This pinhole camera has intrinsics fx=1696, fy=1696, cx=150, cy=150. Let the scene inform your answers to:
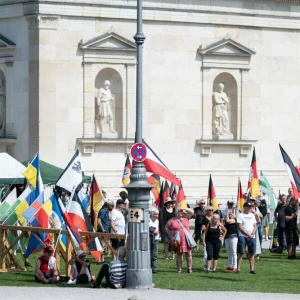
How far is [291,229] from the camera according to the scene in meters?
41.9

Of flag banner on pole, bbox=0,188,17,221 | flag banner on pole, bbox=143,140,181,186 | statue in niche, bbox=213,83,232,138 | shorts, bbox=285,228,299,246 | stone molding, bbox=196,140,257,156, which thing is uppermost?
statue in niche, bbox=213,83,232,138

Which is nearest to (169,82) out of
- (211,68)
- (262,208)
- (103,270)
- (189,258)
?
(211,68)

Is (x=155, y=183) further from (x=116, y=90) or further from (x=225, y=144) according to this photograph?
(x=225, y=144)

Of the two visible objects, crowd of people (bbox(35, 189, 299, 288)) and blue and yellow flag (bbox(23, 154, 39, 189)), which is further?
blue and yellow flag (bbox(23, 154, 39, 189))

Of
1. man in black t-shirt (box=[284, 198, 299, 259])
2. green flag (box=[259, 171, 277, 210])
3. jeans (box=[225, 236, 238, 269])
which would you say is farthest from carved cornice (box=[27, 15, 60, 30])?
jeans (box=[225, 236, 238, 269])

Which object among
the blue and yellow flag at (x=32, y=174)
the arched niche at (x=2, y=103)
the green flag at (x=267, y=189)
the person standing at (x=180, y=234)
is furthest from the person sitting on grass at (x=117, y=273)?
the arched niche at (x=2, y=103)

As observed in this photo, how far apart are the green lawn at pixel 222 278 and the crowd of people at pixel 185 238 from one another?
1.17 feet

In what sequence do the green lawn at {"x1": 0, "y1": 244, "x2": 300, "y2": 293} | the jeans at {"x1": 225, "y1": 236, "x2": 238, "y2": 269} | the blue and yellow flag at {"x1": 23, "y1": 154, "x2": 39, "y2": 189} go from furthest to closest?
the blue and yellow flag at {"x1": 23, "y1": 154, "x2": 39, "y2": 189}
the jeans at {"x1": 225, "y1": 236, "x2": 238, "y2": 269}
the green lawn at {"x1": 0, "y1": 244, "x2": 300, "y2": 293}

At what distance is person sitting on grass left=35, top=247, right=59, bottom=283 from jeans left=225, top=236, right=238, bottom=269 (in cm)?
474

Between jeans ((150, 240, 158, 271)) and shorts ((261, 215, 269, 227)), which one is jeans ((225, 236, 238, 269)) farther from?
shorts ((261, 215, 269, 227))

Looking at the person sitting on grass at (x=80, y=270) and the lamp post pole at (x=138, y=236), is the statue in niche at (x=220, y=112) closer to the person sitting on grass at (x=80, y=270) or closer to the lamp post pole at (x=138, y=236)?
the person sitting on grass at (x=80, y=270)

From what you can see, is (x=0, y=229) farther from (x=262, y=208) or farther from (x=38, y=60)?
(x=38, y=60)

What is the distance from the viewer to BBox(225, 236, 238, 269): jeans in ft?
124

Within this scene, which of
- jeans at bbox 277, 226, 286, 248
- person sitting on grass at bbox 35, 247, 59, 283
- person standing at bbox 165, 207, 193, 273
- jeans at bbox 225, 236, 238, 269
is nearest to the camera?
person sitting on grass at bbox 35, 247, 59, 283
